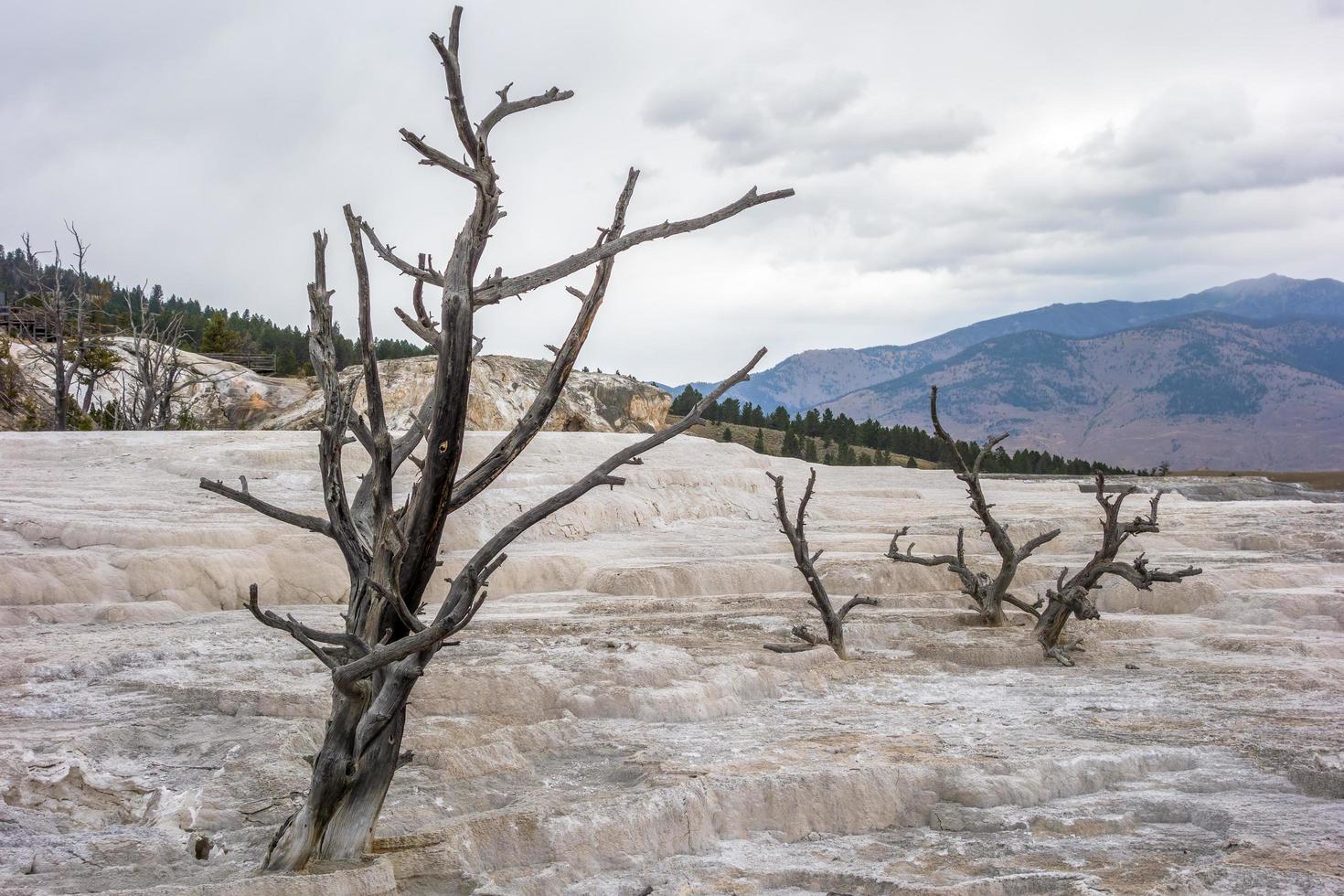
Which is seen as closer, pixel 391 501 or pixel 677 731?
pixel 391 501

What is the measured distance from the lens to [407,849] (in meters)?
4.87

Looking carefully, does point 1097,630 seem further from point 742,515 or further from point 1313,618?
point 742,515

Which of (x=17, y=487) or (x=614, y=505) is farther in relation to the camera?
(x=614, y=505)

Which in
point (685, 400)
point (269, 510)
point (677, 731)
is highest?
point (685, 400)

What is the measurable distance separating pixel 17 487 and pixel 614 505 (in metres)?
9.55

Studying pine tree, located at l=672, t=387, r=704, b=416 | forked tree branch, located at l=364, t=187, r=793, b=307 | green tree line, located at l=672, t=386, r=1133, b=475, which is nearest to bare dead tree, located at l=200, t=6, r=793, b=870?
forked tree branch, located at l=364, t=187, r=793, b=307

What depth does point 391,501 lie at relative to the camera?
4.19 metres

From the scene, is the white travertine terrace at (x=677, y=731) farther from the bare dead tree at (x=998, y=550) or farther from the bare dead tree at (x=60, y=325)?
the bare dead tree at (x=60, y=325)

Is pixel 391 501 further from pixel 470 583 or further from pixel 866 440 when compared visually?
pixel 866 440

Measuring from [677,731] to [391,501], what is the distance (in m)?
3.80

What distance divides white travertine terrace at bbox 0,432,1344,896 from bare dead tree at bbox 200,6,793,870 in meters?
0.36

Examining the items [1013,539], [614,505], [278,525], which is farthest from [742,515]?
[278,525]

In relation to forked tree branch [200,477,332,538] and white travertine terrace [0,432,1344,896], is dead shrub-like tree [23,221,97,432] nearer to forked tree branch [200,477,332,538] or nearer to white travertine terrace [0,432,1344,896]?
white travertine terrace [0,432,1344,896]

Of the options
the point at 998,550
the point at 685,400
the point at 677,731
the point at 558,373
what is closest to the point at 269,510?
the point at 558,373
